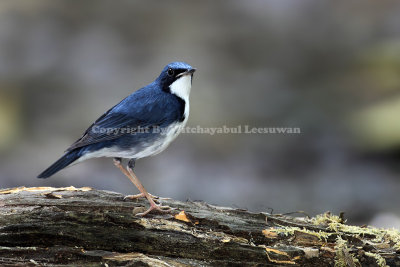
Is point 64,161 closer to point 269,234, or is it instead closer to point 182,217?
point 182,217

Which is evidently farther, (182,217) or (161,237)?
(182,217)

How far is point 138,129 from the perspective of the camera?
5.03m

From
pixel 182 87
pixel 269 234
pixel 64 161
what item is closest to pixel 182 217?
pixel 269 234

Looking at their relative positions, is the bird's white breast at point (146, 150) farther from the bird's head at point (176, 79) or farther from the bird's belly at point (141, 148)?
the bird's head at point (176, 79)

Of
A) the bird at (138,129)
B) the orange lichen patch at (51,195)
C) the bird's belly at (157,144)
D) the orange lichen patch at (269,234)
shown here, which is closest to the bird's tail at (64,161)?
the bird at (138,129)

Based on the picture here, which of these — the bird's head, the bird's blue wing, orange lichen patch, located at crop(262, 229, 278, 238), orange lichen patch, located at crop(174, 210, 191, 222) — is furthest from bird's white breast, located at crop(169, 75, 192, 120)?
orange lichen patch, located at crop(262, 229, 278, 238)

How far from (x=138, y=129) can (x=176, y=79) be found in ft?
2.15

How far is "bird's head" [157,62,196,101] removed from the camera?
5.19m

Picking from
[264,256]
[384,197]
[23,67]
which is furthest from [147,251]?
[23,67]

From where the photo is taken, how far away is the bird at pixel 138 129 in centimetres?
497

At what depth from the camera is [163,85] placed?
210 inches

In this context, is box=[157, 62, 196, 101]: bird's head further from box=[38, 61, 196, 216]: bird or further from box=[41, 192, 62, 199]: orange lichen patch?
box=[41, 192, 62, 199]: orange lichen patch

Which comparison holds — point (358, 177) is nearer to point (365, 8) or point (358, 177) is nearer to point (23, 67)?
point (365, 8)

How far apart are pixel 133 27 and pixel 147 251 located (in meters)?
9.09
